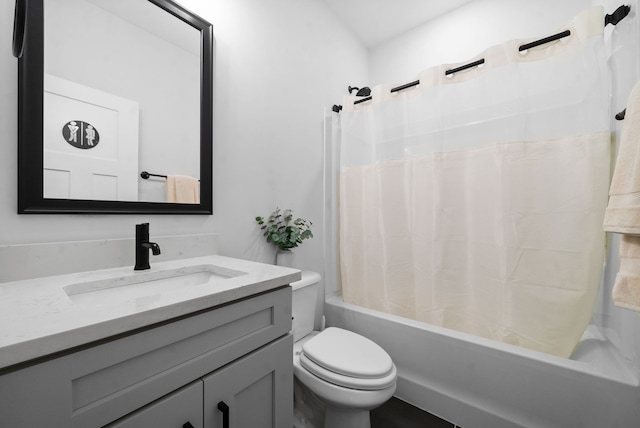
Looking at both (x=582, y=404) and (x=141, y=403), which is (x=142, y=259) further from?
(x=582, y=404)

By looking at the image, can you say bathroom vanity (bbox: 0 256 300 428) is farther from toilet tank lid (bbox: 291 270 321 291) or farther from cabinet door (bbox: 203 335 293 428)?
toilet tank lid (bbox: 291 270 321 291)

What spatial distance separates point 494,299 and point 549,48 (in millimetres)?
1169

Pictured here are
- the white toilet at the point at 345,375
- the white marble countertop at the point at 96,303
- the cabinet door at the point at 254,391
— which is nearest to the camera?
the white marble countertop at the point at 96,303

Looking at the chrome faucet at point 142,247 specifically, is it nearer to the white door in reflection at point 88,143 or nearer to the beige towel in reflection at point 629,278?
the white door in reflection at point 88,143

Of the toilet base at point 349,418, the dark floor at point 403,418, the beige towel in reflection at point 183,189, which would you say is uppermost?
the beige towel in reflection at point 183,189

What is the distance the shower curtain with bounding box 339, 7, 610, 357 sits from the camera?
1084mm

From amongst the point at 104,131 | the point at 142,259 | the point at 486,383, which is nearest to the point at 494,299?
the point at 486,383

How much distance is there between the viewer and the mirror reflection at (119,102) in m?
0.83

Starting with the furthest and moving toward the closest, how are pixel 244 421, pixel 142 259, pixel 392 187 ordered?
pixel 392 187
pixel 142 259
pixel 244 421

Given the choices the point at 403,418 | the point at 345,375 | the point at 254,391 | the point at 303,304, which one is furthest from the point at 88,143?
the point at 403,418

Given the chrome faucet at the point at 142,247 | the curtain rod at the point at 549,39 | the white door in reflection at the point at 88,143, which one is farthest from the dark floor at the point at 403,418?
the curtain rod at the point at 549,39

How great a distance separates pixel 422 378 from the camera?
136 centimetres

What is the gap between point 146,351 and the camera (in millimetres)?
530

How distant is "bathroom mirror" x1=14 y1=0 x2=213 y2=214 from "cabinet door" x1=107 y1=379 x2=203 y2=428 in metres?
0.68
